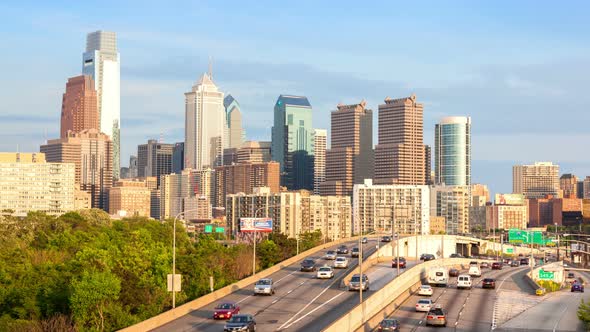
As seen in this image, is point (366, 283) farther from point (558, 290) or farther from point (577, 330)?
point (558, 290)

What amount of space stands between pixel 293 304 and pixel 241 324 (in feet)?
57.0

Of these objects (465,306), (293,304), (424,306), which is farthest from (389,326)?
(465,306)

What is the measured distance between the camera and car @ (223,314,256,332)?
60.3 meters

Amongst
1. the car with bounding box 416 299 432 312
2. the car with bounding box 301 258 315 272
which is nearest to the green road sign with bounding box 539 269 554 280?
the car with bounding box 301 258 315 272

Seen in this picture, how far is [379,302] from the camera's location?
7531cm

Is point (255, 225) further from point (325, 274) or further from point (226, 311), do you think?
point (226, 311)

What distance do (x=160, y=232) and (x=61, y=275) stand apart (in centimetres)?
7070

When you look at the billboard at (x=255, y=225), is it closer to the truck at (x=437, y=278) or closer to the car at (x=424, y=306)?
the truck at (x=437, y=278)

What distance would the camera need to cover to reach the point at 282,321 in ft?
221

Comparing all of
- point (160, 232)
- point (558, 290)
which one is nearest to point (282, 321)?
point (558, 290)

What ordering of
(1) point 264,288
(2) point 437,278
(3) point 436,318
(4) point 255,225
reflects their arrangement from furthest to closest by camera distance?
(4) point 255,225, (2) point 437,278, (1) point 264,288, (3) point 436,318

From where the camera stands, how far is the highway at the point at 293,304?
216 feet

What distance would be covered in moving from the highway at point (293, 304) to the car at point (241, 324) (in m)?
2.17

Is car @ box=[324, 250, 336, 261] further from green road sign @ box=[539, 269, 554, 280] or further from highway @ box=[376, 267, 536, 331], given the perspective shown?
green road sign @ box=[539, 269, 554, 280]
